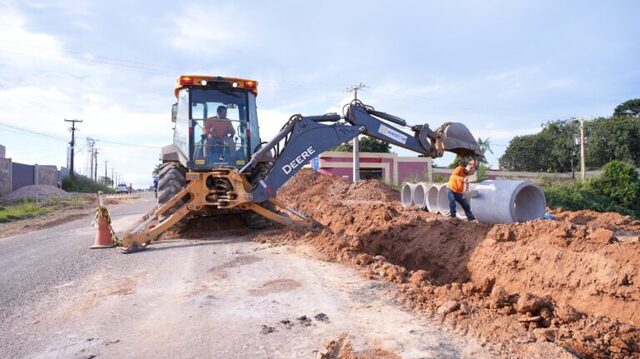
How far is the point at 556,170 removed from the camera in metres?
57.1

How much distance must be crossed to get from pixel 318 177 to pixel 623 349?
2316 centimetres

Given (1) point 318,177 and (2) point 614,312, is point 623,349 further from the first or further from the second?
(1) point 318,177

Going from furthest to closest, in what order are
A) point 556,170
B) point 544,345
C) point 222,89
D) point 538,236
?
1. point 556,170
2. point 222,89
3. point 538,236
4. point 544,345

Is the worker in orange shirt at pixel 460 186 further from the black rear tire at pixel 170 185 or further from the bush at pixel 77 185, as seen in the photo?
the bush at pixel 77 185

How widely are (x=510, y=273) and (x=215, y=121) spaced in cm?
589

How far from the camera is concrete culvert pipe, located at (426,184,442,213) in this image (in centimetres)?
1456

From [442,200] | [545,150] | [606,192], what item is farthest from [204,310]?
[545,150]

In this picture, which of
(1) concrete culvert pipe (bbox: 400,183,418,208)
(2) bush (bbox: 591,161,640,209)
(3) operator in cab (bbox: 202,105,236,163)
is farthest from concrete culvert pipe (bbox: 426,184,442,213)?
(2) bush (bbox: 591,161,640,209)

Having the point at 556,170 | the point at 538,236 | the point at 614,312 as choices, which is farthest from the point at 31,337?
the point at 556,170

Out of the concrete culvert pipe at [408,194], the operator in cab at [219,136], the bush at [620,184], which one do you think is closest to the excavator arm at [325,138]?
the operator in cab at [219,136]

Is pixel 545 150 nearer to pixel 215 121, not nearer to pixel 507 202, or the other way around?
pixel 507 202

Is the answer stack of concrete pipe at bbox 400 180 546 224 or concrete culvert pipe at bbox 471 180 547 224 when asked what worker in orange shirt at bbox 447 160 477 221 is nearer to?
stack of concrete pipe at bbox 400 180 546 224

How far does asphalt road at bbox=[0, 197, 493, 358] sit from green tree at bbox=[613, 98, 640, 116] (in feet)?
227

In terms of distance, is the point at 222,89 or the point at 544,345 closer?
the point at 544,345
